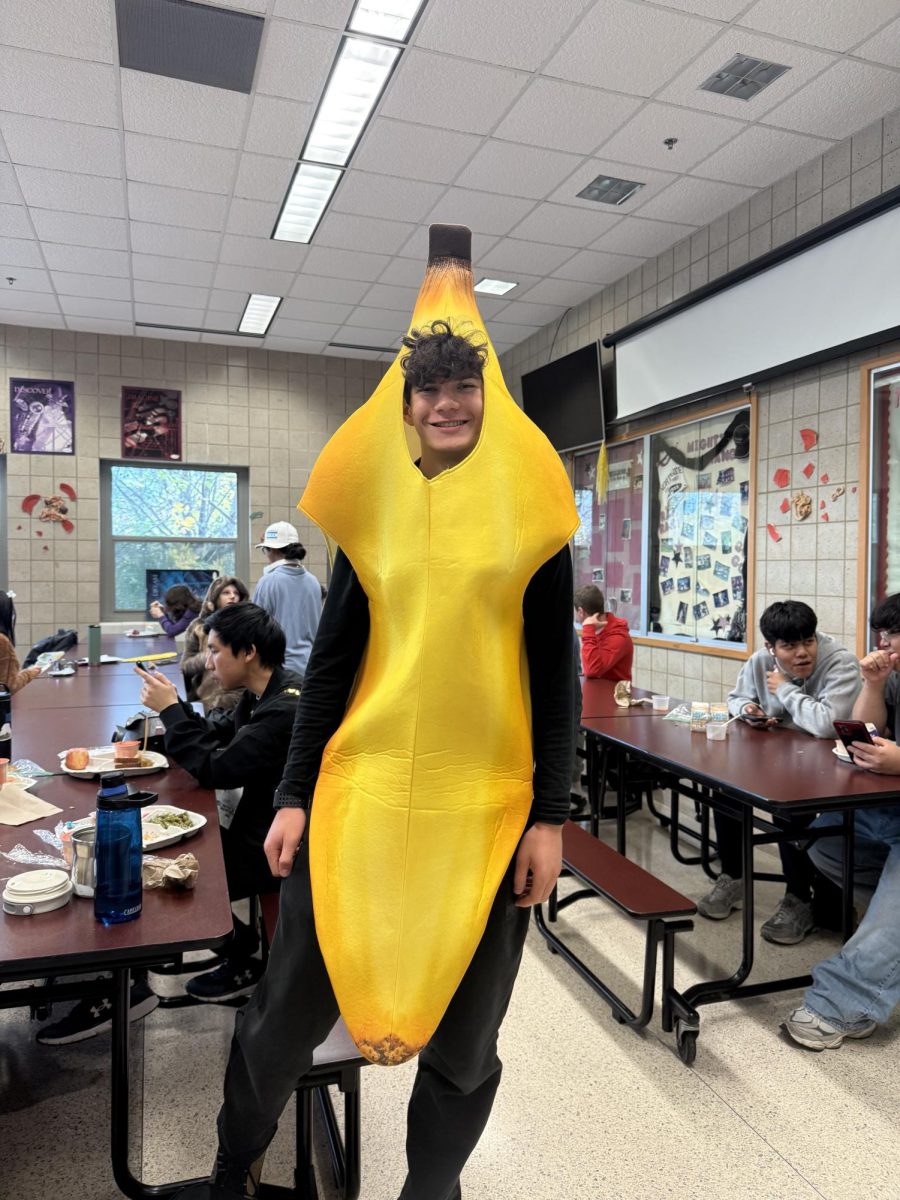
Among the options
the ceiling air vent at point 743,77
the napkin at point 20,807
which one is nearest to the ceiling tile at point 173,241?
the ceiling air vent at point 743,77

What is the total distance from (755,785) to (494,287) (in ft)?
14.3

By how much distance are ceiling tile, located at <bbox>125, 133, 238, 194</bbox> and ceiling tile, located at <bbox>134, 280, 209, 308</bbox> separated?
154cm

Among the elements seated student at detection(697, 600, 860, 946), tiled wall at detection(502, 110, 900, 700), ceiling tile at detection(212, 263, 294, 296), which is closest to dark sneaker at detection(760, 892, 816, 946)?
seated student at detection(697, 600, 860, 946)

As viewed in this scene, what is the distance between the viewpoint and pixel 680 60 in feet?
10.0

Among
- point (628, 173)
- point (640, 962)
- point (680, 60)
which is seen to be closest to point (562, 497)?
point (640, 962)

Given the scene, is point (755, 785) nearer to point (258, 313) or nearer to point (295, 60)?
point (295, 60)

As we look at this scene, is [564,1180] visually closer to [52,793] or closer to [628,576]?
[52,793]

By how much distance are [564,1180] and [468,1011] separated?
0.81 metres

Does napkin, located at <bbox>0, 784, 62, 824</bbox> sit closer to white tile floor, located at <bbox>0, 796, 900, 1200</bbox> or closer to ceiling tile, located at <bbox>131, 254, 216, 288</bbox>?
white tile floor, located at <bbox>0, 796, 900, 1200</bbox>

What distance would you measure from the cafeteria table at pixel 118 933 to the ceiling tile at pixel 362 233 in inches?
140

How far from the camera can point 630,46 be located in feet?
9.76

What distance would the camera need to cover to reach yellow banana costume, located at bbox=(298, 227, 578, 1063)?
1.03 m

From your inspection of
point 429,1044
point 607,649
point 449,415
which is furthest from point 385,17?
point 429,1044

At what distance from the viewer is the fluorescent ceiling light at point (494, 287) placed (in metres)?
5.36
